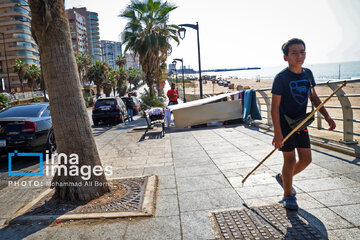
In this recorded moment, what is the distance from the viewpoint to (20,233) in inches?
120

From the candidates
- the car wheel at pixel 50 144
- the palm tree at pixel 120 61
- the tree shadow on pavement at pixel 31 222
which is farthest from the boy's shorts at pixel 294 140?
the palm tree at pixel 120 61

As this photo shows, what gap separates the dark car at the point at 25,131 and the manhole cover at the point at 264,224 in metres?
5.25

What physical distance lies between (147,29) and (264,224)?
20.1 metres

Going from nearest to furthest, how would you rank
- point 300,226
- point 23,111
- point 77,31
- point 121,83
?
point 300,226 < point 23,111 < point 121,83 < point 77,31

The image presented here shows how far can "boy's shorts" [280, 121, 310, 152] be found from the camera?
3160mm

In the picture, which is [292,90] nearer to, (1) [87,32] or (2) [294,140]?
(2) [294,140]

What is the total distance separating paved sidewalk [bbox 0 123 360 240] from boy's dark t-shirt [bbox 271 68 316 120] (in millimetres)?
1124

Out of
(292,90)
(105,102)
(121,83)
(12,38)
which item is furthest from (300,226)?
(12,38)

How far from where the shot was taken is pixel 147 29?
21.2 metres

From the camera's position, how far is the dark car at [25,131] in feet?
21.2

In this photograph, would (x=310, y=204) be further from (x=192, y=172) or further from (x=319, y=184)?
(x=192, y=172)

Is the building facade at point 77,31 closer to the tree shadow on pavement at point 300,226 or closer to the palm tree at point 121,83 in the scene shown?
the palm tree at point 121,83

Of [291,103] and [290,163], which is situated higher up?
[291,103]

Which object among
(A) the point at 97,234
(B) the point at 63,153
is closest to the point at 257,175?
(A) the point at 97,234
